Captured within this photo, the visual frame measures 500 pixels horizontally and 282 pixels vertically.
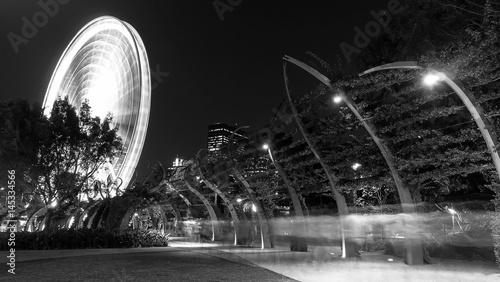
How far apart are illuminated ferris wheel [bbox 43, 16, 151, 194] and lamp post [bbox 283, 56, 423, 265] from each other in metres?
16.1

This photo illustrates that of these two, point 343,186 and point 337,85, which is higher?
point 337,85

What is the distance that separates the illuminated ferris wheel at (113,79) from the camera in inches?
1024

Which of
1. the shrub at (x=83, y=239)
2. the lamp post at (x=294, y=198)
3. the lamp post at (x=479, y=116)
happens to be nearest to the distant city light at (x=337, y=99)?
the lamp post at (x=479, y=116)

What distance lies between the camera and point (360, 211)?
2053 centimetres

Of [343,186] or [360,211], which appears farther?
[360,211]

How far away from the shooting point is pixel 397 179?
1200cm

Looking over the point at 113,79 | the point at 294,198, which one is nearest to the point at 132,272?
the point at 294,198

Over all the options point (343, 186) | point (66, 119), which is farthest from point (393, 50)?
point (66, 119)

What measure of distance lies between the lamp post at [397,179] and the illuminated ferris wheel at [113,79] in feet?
52.8

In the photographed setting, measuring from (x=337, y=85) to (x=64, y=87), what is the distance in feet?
74.8

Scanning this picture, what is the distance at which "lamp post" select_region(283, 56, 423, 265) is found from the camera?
39.1 feet

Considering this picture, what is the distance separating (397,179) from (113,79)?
22.6 metres

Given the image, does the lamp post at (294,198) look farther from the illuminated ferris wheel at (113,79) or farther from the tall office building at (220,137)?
the illuminated ferris wheel at (113,79)

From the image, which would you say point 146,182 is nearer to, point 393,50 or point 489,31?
point 393,50
